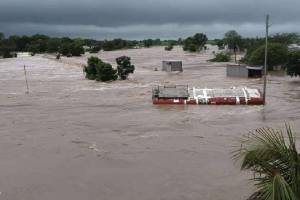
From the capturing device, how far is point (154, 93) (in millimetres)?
39406

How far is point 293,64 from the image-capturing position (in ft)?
182

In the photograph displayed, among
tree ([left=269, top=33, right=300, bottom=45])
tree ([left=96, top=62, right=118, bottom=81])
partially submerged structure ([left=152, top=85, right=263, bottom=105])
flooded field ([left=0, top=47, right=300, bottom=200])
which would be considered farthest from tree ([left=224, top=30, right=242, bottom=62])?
partially submerged structure ([left=152, top=85, right=263, bottom=105])

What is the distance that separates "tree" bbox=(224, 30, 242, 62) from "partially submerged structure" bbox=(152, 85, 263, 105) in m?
82.1

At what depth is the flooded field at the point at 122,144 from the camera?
55.2 ft

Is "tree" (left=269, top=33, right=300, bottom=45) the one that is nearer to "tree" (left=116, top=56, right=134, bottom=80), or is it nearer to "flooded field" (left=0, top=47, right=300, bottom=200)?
"tree" (left=116, top=56, right=134, bottom=80)

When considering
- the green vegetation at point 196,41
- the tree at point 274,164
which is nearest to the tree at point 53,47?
the green vegetation at point 196,41

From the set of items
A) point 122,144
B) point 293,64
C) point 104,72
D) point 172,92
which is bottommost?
point 122,144

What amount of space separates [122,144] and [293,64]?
119 ft

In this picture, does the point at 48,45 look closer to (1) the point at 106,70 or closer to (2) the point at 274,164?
(1) the point at 106,70

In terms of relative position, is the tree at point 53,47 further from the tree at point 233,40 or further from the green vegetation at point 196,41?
the tree at point 233,40

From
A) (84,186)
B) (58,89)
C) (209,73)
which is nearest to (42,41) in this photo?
(209,73)

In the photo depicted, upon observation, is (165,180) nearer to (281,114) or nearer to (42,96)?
(281,114)

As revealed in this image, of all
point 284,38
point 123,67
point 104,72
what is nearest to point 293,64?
point 123,67

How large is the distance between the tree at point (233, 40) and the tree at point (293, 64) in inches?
2504
